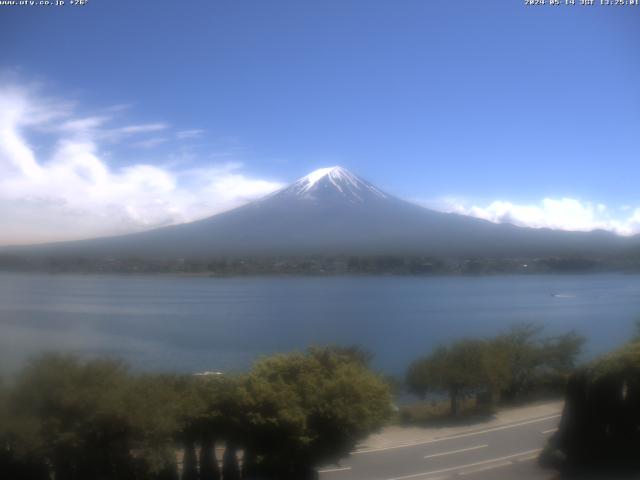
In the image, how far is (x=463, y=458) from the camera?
6746 mm

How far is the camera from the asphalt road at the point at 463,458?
20.5 feet

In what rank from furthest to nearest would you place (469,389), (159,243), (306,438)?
1. (159,243)
2. (469,389)
3. (306,438)

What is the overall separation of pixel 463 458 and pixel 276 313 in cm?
1658

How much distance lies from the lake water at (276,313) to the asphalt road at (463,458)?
3909 millimetres

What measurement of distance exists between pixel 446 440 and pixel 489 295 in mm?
25965

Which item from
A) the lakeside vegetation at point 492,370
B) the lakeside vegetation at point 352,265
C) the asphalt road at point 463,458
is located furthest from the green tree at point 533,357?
the lakeside vegetation at point 352,265

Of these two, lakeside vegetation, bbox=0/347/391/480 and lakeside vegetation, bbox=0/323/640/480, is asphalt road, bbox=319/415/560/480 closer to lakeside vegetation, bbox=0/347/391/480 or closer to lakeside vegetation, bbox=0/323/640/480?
lakeside vegetation, bbox=0/323/640/480

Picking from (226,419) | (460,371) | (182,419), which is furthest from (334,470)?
(460,371)

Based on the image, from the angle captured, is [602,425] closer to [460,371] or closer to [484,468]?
[484,468]

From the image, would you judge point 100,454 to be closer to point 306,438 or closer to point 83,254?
point 306,438

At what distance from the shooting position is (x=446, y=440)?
7598 mm

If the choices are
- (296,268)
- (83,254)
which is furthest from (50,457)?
(296,268)

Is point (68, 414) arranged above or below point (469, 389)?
above

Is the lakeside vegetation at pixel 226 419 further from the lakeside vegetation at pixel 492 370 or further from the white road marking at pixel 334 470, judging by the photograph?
the lakeside vegetation at pixel 492 370
